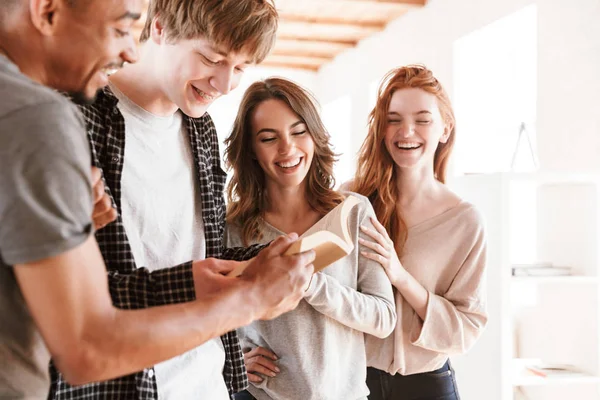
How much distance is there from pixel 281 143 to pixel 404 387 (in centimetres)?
85

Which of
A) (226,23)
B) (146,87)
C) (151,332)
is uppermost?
(226,23)

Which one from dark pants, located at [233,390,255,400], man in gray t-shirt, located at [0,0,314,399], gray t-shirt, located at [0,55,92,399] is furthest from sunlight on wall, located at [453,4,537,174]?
gray t-shirt, located at [0,55,92,399]

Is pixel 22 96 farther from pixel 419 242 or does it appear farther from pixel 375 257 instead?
pixel 419 242

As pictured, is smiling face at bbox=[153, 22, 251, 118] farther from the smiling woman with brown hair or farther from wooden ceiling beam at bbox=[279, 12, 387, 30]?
wooden ceiling beam at bbox=[279, 12, 387, 30]

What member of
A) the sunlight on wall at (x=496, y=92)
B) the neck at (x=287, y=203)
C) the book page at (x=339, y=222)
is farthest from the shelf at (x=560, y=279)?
the book page at (x=339, y=222)

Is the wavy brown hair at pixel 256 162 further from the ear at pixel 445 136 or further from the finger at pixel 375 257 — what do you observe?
the ear at pixel 445 136

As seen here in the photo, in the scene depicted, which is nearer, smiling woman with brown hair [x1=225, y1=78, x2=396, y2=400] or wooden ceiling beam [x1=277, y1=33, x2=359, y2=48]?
smiling woman with brown hair [x1=225, y1=78, x2=396, y2=400]

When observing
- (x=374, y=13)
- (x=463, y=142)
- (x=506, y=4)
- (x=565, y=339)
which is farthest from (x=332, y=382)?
(x=374, y=13)

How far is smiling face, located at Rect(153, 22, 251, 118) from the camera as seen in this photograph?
5.19 ft

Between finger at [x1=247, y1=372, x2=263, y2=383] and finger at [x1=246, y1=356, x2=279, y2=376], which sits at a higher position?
finger at [x1=246, y1=356, x2=279, y2=376]

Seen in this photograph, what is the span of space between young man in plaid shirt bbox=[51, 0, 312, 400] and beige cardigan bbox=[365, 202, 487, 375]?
27.6 inches

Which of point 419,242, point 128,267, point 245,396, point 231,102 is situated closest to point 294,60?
point 231,102

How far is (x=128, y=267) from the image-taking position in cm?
139

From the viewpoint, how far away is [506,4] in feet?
14.9
